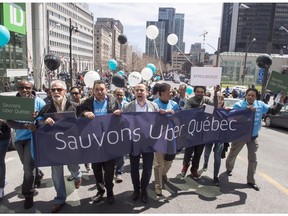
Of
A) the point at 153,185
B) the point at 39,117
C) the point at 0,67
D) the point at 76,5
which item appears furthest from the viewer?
the point at 76,5

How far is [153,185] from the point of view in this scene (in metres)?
4.92

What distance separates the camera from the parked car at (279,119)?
1278 cm

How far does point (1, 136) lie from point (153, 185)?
104 inches

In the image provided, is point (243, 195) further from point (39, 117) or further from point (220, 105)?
point (39, 117)

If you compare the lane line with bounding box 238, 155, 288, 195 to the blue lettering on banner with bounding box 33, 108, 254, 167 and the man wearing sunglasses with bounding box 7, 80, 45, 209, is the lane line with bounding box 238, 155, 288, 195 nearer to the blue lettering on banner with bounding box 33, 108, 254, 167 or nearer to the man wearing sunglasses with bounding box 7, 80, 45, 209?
the blue lettering on banner with bounding box 33, 108, 254, 167

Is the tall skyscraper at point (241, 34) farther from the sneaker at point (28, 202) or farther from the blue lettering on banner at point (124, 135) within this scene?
the sneaker at point (28, 202)

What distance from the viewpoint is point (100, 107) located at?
4160 millimetres

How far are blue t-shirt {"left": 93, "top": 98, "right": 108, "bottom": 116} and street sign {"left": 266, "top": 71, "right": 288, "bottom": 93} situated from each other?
308 cm

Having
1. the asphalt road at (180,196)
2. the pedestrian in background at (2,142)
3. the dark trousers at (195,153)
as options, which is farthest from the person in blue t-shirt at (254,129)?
the pedestrian in background at (2,142)

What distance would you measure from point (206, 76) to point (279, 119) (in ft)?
32.3

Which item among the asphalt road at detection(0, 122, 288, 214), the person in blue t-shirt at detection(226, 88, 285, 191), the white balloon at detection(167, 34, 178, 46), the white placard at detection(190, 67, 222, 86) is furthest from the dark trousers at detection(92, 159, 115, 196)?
the white balloon at detection(167, 34, 178, 46)

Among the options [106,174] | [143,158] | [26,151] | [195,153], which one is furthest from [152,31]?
[26,151]

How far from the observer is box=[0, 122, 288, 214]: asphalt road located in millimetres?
4031

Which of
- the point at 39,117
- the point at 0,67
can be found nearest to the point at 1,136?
the point at 39,117
